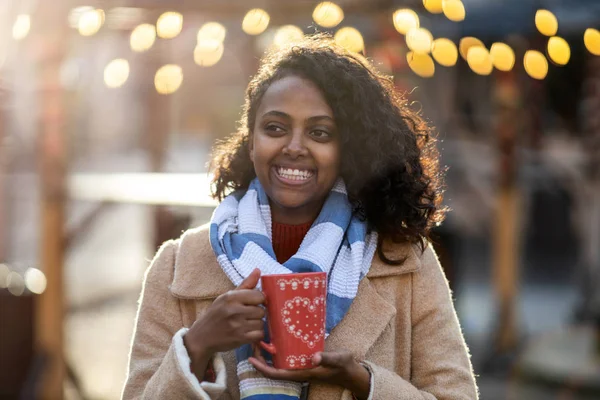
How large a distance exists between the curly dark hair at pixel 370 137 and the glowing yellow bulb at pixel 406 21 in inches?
58.4

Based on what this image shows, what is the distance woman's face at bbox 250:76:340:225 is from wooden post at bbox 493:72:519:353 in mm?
5245

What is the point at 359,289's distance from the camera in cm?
254

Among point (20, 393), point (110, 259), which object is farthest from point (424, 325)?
point (110, 259)

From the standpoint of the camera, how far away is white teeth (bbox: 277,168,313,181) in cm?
243

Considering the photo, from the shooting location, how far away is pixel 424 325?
2.55 metres

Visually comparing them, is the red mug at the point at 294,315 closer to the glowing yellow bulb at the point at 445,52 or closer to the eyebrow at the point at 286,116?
the eyebrow at the point at 286,116

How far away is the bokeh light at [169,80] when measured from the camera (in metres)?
4.47

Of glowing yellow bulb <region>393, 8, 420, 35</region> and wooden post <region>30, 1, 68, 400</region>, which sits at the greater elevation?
glowing yellow bulb <region>393, 8, 420, 35</region>

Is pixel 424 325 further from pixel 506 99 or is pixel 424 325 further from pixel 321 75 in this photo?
pixel 506 99


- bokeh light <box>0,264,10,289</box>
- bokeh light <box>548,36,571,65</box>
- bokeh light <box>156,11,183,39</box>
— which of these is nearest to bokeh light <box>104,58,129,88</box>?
bokeh light <box>156,11,183,39</box>

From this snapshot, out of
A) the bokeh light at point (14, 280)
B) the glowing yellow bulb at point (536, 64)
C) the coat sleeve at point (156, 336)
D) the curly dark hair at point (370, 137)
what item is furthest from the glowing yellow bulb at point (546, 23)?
the bokeh light at point (14, 280)

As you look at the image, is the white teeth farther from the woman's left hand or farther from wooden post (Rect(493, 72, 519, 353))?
wooden post (Rect(493, 72, 519, 353))

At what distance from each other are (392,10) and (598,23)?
199cm

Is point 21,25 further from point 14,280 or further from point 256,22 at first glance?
point 14,280
